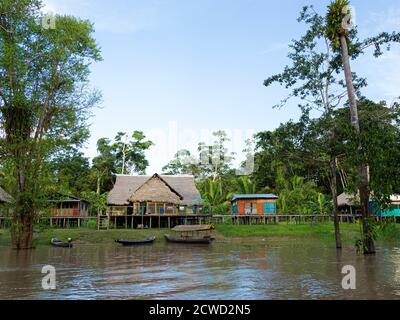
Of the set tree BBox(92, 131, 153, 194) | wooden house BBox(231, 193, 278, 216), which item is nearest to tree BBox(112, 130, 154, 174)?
tree BBox(92, 131, 153, 194)

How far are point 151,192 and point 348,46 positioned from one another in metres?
23.9

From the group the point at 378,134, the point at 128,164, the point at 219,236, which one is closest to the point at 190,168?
the point at 128,164

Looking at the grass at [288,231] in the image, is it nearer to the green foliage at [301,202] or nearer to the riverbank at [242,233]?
the riverbank at [242,233]

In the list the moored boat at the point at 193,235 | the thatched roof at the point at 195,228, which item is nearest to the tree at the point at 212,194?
the moored boat at the point at 193,235

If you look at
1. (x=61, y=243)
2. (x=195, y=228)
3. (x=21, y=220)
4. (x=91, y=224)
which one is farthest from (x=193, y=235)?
(x=21, y=220)

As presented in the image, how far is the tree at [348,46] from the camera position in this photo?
689 inches

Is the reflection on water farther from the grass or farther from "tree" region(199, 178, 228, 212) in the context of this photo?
"tree" region(199, 178, 228, 212)

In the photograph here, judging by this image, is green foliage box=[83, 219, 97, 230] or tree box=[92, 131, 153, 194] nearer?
green foliage box=[83, 219, 97, 230]

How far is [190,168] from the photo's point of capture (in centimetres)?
6284

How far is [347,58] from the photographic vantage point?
19156 millimetres

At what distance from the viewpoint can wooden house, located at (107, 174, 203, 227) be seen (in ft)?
126

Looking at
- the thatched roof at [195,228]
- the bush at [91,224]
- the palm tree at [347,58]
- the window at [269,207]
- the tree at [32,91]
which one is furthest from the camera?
the window at [269,207]

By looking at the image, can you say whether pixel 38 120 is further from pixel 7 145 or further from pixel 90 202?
pixel 90 202
